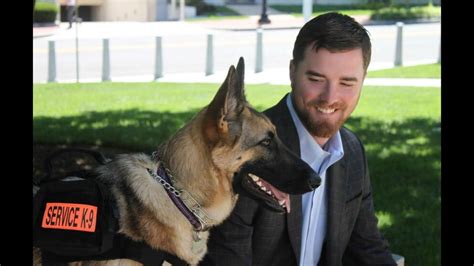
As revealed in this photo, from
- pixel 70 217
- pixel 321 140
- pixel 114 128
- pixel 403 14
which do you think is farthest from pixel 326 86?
pixel 403 14

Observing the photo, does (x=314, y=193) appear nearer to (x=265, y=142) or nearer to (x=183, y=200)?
(x=265, y=142)

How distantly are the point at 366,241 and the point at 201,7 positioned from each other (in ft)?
93.6

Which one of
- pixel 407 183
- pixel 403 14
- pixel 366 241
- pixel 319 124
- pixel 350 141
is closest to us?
pixel 319 124

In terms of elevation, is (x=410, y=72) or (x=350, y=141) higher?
(x=350, y=141)

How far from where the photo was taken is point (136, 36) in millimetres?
19734

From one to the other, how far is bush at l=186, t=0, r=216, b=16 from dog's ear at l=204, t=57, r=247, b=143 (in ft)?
92.5

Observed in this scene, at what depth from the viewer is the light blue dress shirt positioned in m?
2.66

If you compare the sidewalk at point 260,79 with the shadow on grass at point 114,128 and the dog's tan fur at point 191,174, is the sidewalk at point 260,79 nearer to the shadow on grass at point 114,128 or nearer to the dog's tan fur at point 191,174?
the shadow on grass at point 114,128

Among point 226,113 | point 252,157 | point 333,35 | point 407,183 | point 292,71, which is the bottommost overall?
point 407,183

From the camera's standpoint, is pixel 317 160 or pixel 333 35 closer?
pixel 333 35

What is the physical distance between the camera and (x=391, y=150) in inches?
266

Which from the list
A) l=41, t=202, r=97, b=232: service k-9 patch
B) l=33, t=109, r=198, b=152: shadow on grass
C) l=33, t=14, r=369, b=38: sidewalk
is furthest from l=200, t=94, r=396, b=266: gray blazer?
l=33, t=14, r=369, b=38: sidewalk

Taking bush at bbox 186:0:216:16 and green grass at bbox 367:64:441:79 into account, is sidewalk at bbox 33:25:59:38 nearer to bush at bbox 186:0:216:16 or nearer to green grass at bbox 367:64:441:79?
bush at bbox 186:0:216:16
